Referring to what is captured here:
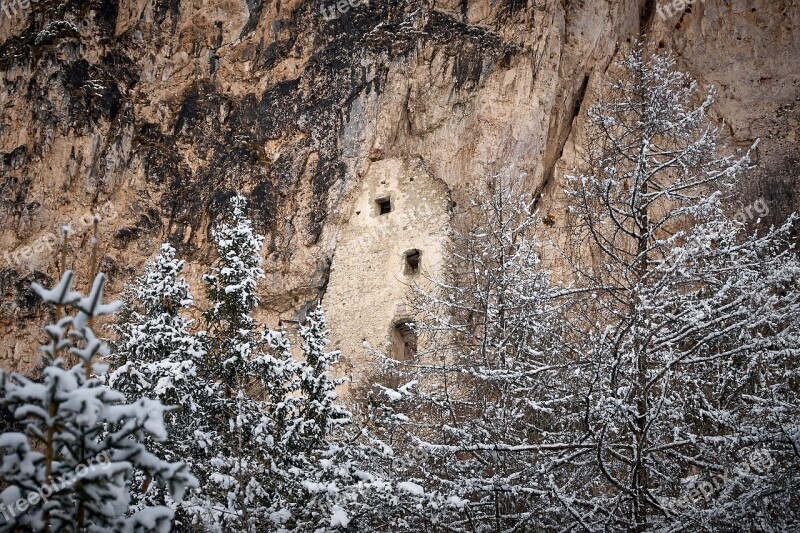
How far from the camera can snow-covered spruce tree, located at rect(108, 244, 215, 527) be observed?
29.3ft

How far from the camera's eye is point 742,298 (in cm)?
533

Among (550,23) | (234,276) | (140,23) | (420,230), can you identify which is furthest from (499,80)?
(234,276)

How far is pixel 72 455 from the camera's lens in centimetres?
390

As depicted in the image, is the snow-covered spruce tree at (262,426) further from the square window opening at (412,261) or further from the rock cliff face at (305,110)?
the rock cliff face at (305,110)

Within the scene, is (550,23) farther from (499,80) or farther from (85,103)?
(85,103)

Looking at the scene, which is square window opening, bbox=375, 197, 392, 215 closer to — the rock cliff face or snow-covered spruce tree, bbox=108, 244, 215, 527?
the rock cliff face

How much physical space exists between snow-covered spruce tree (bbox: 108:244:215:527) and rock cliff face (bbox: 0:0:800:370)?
8239mm

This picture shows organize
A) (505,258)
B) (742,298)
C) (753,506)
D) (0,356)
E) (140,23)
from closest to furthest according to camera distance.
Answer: (753,506)
(742,298)
(505,258)
(0,356)
(140,23)

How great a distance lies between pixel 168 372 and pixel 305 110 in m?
12.2

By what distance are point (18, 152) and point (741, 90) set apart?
690 inches

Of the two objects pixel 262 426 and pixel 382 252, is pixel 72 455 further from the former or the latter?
pixel 382 252

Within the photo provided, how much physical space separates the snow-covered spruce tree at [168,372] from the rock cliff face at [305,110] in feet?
27.0

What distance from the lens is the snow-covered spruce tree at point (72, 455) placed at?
12.4 ft

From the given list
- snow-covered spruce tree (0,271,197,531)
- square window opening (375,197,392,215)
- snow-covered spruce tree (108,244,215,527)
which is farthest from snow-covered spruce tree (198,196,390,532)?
square window opening (375,197,392,215)
